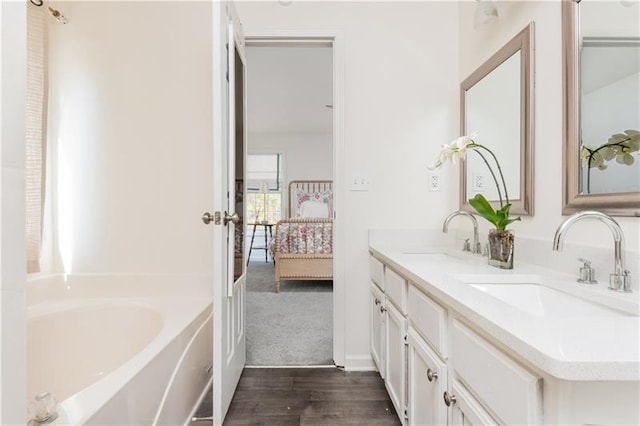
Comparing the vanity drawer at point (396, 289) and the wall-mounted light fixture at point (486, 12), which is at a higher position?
the wall-mounted light fixture at point (486, 12)

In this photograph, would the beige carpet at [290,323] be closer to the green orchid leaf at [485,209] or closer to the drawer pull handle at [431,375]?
the drawer pull handle at [431,375]

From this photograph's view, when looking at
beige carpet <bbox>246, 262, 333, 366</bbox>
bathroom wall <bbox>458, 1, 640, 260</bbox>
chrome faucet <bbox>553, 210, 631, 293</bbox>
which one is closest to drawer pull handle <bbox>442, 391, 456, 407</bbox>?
chrome faucet <bbox>553, 210, 631, 293</bbox>

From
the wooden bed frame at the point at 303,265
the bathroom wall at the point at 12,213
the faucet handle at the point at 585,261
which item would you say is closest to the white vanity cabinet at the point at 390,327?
the faucet handle at the point at 585,261

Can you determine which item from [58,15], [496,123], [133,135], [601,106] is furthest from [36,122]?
[601,106]

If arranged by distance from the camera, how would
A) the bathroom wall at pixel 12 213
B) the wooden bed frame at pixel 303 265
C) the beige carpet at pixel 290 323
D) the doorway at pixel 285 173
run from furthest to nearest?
1. the wooden bed frame at pixel 303 265
2. the doorway at pixel 285 173
3. the beige carpet at pixel 290 323
4. the bathroom wall at pixel 12 213

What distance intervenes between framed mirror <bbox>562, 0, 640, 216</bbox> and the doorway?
54.8 inches

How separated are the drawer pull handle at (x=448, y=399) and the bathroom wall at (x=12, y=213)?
3.12 feet

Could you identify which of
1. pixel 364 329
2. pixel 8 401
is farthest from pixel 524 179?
pixel 8 401

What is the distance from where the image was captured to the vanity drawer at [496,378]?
23.2 inches

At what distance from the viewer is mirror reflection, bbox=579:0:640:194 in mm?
953

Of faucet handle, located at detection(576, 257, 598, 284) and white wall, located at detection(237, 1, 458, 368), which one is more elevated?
white wall, located at detection(237, 1, 458, 368)

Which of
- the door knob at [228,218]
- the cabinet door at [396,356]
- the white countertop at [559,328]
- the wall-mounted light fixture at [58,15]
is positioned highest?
the wall-mounted light fixture at [58,15]

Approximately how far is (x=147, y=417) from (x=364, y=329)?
51.2 inches

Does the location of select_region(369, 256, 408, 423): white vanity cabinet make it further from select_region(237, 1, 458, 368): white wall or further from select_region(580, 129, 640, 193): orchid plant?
select_region(580, 129, 640, 193): orchid plant
